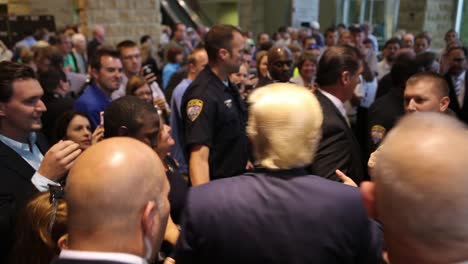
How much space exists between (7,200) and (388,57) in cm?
529

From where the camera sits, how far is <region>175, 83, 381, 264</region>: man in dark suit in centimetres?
133

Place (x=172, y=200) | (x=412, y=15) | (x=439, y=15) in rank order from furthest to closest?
(x=412, y=15) < (x=439, y=15) < (x=172, y=200)

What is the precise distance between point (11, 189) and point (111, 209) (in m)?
1.02

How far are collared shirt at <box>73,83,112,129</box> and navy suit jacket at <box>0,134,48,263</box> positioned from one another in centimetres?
103

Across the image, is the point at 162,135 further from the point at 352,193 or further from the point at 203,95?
the point at 352,193

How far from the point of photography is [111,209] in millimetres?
983

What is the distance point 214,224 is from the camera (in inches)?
53.2

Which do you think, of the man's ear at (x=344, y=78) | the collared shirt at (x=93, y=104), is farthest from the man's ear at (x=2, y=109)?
the man's ear at (x=344, y=78)

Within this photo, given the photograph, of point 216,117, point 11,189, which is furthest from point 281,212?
point 216,117

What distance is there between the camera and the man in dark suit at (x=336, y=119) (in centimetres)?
212

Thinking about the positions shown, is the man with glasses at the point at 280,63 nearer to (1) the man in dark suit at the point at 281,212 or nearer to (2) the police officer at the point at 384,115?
(2) the police officer at the point at 384,115

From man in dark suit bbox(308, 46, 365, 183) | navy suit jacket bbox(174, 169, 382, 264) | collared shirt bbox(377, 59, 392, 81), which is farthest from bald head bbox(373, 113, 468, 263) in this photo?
collared shirt bbox(377, 59, 392, 81)

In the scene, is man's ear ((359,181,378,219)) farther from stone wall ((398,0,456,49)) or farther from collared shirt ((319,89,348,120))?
stone wall ((398,0,456,49))

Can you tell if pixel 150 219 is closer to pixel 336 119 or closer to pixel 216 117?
pixel 336 119
